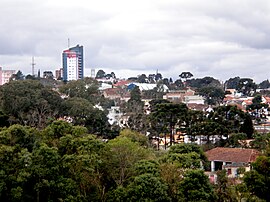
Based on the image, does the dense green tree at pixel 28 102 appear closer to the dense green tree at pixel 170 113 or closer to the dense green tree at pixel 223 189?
the dense green tree at pixel 170 113

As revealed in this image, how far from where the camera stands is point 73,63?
4429 inches

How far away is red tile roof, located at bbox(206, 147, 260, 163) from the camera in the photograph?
997 inches

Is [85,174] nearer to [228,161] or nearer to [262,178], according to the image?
[262,178]

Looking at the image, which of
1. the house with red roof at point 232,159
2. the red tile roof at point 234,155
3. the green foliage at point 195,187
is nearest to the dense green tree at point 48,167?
the green foliage at point 195,187

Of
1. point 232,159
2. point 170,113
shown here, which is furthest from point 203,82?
point 232,159

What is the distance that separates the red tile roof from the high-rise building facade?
86.3 m

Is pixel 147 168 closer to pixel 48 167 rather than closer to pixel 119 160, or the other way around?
pixel 119 160

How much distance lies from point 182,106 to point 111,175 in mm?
13937

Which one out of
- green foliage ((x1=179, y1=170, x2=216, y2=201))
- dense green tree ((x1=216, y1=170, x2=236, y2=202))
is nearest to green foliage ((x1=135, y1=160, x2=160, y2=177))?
Answer: green foliage ((x1=179, y1=170, x2=216, y2=201))

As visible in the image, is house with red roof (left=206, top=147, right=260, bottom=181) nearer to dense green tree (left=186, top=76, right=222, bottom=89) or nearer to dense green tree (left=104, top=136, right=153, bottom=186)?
dense green tree (left=104, top=136, right=153, bottom=186)

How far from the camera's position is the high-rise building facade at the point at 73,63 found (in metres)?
112

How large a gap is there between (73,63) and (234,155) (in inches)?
3506

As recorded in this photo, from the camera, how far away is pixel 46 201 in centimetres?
1777

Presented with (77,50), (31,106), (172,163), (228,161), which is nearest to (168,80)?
(77,50)
